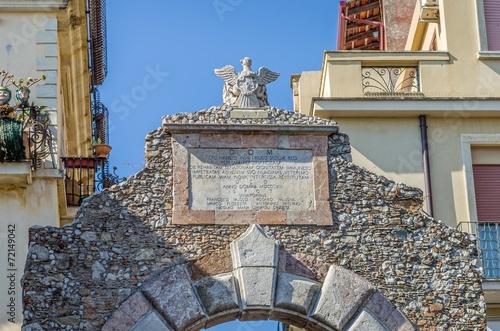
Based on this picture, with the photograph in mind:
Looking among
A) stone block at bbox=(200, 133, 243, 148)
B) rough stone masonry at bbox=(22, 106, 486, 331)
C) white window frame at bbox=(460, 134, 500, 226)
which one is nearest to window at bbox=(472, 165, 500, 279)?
white window frame at bbox=(460, 134, 500, 226)

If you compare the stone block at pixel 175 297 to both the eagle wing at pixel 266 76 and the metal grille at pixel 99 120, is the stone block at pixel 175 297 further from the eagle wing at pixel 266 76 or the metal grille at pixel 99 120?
the metal grille at pixel 99 120

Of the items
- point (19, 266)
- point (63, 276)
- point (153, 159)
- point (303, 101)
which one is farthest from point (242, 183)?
point (303, 101)

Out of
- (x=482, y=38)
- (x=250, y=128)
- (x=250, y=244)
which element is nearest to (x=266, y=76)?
(x=250, y=128)

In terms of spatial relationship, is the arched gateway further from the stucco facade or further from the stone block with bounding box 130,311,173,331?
the stucco facade

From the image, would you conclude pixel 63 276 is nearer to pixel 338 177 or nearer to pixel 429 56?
pixel 338 177

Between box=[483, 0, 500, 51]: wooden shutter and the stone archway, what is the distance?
6613mm

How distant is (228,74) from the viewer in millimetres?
22266

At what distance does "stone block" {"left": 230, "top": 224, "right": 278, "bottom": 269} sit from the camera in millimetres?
21359

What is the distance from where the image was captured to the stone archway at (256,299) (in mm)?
21094

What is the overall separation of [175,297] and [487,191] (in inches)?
251

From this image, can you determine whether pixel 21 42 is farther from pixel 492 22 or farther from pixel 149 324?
pixel 492 22

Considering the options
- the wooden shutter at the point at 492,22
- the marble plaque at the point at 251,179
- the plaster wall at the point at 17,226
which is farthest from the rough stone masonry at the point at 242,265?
the wooden shutter at the point at 492,22

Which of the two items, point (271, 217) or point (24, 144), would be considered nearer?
point (271, 217)

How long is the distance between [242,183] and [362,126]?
15.1 ft
